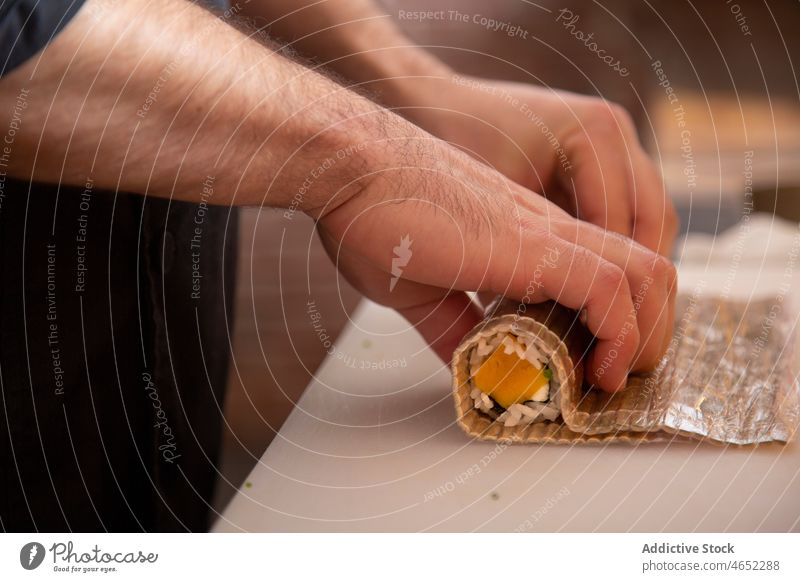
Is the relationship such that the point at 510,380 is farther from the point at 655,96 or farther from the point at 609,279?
the point at 655,96

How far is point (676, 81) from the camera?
0.53 meters

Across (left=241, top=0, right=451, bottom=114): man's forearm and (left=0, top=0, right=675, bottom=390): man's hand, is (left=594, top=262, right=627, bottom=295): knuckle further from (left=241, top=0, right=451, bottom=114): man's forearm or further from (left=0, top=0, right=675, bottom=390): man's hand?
(left=241, top=0, right=451, bottom=114): man's forearm

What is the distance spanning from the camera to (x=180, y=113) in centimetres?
33

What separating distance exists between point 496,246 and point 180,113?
0.16 m

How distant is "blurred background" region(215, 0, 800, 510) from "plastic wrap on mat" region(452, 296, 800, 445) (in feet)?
0.36

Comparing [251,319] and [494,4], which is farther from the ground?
[494,4]

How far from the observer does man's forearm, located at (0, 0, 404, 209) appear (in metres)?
0.31

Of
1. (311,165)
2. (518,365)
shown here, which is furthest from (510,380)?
(311,165)

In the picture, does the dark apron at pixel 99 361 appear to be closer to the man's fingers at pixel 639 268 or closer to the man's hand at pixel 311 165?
the man's hand at pixel 311 165

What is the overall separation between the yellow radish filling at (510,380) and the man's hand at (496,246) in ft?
0.11

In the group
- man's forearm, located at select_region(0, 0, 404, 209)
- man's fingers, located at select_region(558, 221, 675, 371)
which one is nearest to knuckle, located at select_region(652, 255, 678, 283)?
man's fingers, located at select_region(558, 221, 675, 371)

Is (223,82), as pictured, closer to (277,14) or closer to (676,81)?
(277,14)

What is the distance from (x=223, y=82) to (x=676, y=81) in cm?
33
